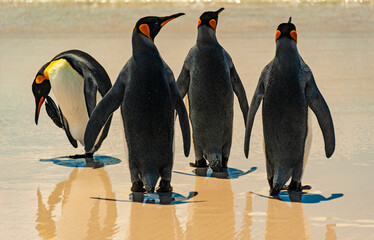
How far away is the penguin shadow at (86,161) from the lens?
603cm

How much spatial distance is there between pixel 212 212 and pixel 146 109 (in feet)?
2.61

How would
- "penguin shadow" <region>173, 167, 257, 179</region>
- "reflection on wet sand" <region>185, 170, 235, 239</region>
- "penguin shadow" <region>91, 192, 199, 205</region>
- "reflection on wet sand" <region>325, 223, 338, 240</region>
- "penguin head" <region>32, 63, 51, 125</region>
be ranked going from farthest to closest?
"penguin head" <region>32, 63, 51, 125</region> → "penguin shadow" <region>173, 167, 257, 179</region> → "penguin shadow" <region>91, 192, 199, 205</region> → "reflection on wet sand" <region>185, 170, 235, 239</region> → "reflection on wet sand" <region>325, 223, 338, 240</region>

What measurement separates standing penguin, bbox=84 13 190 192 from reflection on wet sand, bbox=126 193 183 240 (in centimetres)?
24

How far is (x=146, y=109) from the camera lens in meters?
4.75

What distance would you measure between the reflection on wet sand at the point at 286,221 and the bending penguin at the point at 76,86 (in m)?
2.06

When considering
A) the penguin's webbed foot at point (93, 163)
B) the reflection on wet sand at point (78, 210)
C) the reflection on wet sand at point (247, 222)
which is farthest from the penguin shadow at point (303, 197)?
the penguin's webbed foot at point (93, 163)

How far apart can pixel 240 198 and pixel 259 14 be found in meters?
19.1

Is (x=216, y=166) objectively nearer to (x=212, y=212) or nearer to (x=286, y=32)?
(x=212, y=212)

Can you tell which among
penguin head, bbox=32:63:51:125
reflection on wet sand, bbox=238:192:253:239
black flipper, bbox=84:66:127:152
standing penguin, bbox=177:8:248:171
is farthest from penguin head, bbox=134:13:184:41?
penguin head, bbox=32:63:51:125

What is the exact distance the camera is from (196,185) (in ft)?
17.4

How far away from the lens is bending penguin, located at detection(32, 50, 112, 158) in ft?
20.4

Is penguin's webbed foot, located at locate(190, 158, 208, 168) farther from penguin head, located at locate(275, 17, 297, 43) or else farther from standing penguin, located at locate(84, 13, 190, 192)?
penguin head, located at locate(275, 17, 297, 43)

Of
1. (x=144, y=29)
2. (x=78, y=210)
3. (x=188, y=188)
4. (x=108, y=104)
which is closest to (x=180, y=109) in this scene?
(x=108, y=104)

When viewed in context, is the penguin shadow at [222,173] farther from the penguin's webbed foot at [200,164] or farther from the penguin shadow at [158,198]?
the penguin shadow at [158,198]
